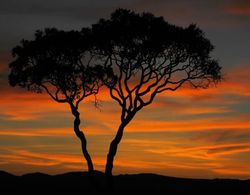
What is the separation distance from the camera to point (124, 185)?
6512cm

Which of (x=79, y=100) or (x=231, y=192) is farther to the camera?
(x=231, y=192)

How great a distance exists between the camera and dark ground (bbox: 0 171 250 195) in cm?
6008

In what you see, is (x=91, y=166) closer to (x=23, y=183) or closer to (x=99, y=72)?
(x=99, y=72)

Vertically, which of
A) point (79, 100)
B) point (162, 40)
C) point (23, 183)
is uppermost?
point (162, 40)

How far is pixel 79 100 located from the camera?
155ft

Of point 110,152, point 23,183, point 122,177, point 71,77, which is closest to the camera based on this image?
point 110,152

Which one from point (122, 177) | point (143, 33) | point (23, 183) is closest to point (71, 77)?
point (143, 33)

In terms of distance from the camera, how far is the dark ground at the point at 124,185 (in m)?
60.1

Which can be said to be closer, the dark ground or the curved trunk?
the curved trunk

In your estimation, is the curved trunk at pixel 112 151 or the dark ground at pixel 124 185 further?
the dark ground at pixel 124 185

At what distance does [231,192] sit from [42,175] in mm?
25555

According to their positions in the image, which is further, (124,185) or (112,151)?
(124,185)

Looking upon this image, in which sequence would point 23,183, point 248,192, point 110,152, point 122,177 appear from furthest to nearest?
point 122,177, point 23,183, point 248,192, point 110,152

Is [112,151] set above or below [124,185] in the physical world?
above
